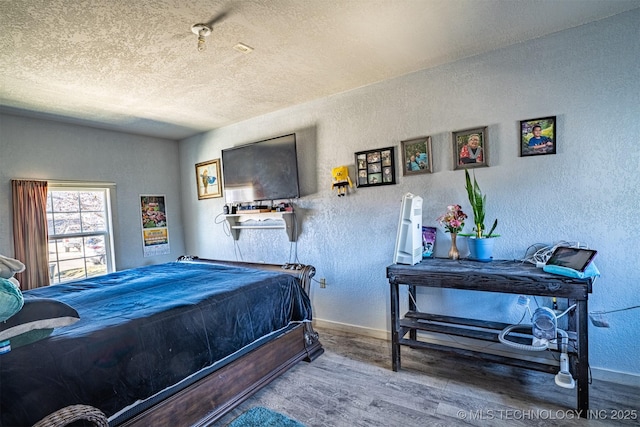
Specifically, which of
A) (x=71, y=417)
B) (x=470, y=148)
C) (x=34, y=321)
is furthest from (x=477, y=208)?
(x=34, y=321)

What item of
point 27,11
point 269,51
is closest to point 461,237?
point 269,51

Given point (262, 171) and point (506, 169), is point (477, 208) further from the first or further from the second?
point (262, 171)

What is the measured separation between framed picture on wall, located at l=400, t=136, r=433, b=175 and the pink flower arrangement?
43 centimetres

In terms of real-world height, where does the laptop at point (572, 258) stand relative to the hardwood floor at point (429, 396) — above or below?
above

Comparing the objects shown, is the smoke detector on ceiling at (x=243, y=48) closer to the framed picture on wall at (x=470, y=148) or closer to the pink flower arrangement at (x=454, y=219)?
the framed picture on wall at (x=470, y=148)

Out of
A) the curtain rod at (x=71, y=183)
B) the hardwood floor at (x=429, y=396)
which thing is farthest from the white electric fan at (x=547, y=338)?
the curtain rod at (x=71, y=183)

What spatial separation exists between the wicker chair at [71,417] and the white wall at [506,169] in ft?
7.43

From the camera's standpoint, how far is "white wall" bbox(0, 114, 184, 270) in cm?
306

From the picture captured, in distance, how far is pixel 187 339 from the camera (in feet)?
5.52

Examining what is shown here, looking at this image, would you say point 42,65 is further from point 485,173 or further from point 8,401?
point 485,173

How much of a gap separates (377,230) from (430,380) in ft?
4.26

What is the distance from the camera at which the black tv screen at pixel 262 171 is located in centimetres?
328

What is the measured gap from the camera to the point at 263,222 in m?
3.76

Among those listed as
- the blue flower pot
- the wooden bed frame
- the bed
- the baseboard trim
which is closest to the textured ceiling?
the blue flower pot
